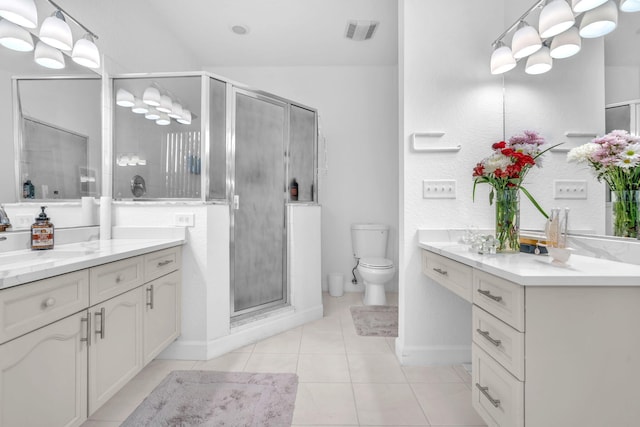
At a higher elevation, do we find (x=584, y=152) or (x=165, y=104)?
(x=165, y=104)

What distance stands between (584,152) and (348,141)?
2.56 meters

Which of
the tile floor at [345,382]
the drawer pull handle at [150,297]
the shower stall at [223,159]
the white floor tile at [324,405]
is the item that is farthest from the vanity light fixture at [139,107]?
the white floor tile at [324,405]

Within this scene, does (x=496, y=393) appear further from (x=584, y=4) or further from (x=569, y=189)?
(x=584, y=4)

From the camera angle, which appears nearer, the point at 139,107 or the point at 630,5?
the point at 630,5

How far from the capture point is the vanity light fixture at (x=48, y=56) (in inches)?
57.8

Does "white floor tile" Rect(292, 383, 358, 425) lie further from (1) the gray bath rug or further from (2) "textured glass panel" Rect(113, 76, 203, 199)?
(2) "textured glass panel" Rect(113, 76, 203, 199)

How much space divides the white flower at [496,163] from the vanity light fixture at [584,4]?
709 millimetres

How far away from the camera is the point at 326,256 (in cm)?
361

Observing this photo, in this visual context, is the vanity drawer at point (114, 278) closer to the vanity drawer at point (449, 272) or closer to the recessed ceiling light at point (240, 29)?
the vanity drawer at point (449, 272)

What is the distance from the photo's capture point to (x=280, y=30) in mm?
2867

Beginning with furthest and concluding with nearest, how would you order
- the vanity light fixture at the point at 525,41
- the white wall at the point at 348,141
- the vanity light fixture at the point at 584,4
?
1. the white wall at the point at 348,141
2. the vanity light fixture at the point at 525,41
3. the vanity light fixture at the point at 584,4

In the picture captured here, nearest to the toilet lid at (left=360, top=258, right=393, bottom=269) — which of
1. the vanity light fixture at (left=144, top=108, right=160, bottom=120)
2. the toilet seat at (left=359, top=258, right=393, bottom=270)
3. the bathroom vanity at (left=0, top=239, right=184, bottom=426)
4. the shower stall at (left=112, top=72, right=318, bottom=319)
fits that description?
the toilet seat at (left=359, top=258, right=393, bottom=270)

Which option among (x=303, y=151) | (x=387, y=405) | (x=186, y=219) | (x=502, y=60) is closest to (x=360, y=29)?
(x=303, y=151)

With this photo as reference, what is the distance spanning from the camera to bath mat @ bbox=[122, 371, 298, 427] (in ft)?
4.52
